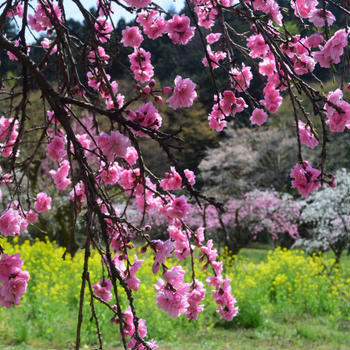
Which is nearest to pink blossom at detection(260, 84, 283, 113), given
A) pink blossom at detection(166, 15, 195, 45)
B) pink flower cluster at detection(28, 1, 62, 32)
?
pink blossom at detection(166, 15, 195, 45)

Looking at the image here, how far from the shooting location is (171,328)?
184 inches

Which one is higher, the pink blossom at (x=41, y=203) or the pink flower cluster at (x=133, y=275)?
the pink blossom at (x=41, y=203)

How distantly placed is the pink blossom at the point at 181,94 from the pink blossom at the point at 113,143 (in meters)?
0.33

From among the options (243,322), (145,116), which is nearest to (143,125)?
(145,116)

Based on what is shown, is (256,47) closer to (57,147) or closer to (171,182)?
(171,182)

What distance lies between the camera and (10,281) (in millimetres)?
1421

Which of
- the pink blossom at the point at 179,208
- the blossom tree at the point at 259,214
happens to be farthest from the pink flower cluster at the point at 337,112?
the blossom tree at the point at 259,214

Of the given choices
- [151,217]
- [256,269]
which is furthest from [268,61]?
[151,217]

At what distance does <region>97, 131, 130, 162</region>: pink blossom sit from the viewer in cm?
134

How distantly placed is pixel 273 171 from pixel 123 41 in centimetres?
1269

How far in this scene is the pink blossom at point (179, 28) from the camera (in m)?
1.84

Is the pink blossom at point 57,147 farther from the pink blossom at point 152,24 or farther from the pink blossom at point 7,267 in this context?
the pink blossom at point 152,24

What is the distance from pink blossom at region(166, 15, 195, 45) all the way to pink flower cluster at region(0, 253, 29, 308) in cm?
114

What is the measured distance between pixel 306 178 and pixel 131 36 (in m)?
1.11
